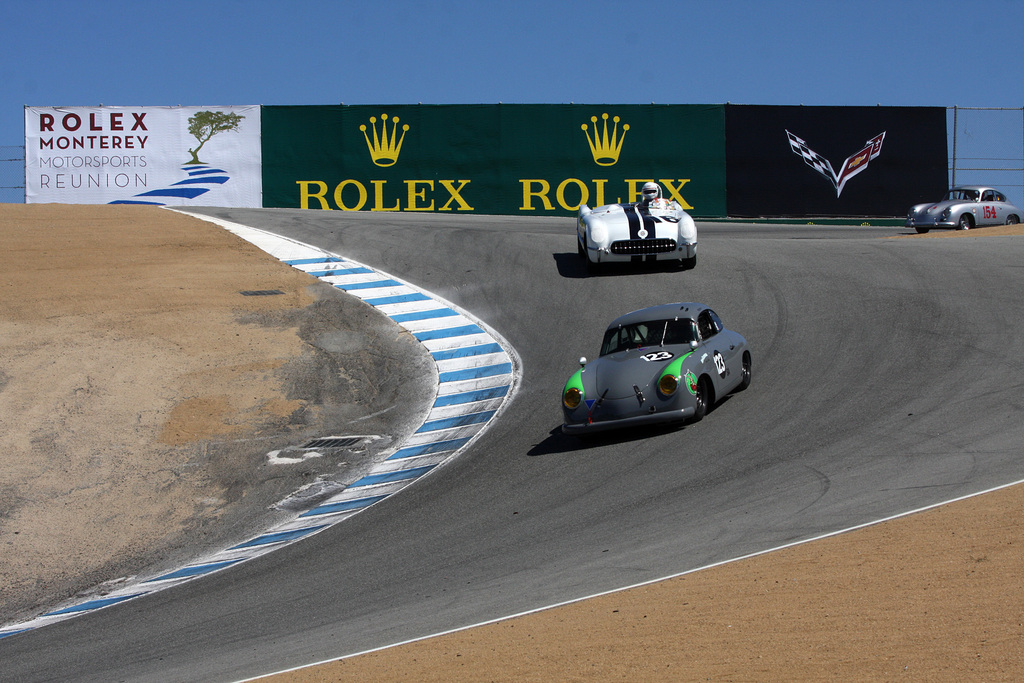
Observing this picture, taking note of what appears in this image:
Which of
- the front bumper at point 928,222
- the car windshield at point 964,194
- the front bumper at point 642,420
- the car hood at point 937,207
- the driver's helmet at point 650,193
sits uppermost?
the car windshield at point 964,194

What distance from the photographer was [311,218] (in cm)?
2328

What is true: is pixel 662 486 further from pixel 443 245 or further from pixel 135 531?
pixel 443 245

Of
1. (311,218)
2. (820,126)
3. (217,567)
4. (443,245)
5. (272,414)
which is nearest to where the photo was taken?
(217,567)

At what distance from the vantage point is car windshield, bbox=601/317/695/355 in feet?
35.1

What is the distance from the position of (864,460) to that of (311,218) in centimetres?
1760

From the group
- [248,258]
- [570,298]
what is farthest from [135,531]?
[248,258]

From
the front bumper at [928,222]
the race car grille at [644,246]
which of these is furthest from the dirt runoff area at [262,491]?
the front bumper at [928,222]

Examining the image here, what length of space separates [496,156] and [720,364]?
1898 cm

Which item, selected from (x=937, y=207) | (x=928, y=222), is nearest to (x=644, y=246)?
(x=928, y=222)

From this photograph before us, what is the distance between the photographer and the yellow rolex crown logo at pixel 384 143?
92.9ft

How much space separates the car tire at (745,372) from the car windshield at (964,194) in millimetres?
16120

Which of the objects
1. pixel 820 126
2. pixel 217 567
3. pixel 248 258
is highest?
pixel 820 126

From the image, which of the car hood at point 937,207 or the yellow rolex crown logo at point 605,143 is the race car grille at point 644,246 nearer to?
the car hood at point 937,207

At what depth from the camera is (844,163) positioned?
94.4 feet
